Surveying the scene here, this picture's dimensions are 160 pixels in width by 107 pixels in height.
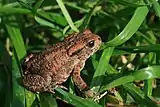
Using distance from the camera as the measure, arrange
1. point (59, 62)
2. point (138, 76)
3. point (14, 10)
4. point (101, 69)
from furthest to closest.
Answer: point (14, 10), point (59, 62), point (101, 69), point (138, 76)

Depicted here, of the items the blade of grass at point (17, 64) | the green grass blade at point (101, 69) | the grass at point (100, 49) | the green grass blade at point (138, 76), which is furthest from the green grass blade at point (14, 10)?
the green grass blade at point (138, 76)

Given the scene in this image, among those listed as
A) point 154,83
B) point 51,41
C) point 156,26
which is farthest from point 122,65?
point 51,41

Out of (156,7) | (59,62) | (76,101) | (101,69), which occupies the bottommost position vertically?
(76,101)

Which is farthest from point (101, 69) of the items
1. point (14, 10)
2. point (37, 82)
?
point (14, 10)

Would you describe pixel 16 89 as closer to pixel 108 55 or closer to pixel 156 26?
pixel 108 55

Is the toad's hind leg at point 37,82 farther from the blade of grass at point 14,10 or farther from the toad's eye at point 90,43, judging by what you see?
the blade of grass at point 14,10

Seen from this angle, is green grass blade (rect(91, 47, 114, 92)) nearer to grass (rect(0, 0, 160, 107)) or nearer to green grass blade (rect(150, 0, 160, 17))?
grass (rect(0, 0, 160, 107))

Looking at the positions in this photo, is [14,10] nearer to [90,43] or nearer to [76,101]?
[90,43]
